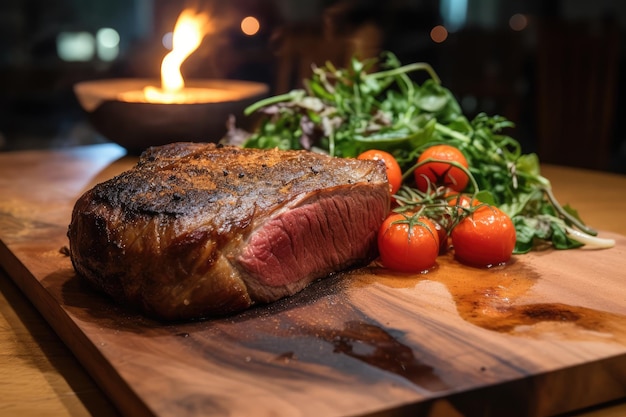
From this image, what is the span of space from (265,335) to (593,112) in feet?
15.5

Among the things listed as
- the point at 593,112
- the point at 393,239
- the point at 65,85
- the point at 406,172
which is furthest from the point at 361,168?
the point at 65,85

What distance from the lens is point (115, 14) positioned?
7.26 meters

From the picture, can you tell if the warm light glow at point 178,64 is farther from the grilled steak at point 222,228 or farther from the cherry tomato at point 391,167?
the grilled steak at point 222,228

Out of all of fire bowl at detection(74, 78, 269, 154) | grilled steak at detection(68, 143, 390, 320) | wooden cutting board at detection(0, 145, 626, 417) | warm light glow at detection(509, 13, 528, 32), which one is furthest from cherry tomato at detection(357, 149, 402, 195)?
warm light glow at detection(509, 13, 528, 32)

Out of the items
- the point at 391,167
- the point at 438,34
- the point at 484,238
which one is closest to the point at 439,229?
the point at 484,238

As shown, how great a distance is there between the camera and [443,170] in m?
2.71

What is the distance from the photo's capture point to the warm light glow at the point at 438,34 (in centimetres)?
852

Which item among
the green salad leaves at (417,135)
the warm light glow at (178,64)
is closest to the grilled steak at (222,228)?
the green salad leaves at (417,135)

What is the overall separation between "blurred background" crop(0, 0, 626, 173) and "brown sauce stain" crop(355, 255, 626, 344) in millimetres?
3141

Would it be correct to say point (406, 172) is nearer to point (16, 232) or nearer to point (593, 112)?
point (16, 232)

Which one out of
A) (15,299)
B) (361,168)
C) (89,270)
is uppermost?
(361,168)

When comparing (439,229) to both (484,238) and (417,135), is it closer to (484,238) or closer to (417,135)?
(484,238)

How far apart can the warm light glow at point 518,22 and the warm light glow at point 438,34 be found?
74 centimetres

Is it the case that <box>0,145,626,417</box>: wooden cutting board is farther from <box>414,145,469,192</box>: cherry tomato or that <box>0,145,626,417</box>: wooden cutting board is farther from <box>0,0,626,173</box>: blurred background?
<box>0,0,626,173</box>: blurred background
